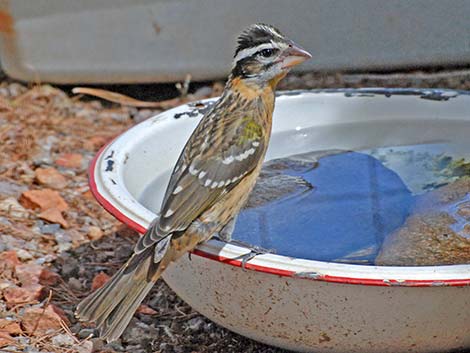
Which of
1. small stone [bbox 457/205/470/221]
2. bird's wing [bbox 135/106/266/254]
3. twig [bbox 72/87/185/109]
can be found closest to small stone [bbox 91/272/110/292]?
bird's wing [bbox 135/106/266/254]

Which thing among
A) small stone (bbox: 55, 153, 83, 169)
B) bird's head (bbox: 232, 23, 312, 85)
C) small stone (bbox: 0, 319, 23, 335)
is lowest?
small stone (bbox: 55, 153, 83, 169)

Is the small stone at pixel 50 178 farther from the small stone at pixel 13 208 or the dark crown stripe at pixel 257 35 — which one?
the dark crown stripe at pixel 257 35

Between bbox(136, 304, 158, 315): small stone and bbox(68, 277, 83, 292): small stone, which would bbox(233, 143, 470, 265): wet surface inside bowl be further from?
bbox(68, 277, 83, 292): small stone

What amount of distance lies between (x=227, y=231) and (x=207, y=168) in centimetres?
28

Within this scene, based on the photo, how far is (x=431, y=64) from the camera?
22.9 ft

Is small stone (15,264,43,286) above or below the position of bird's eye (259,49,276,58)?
below

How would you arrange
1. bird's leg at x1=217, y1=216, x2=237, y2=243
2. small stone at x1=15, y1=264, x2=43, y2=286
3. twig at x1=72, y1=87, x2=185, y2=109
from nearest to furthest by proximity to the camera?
bird's leg at x1=217, y1=216, x2=237, y2=243, small stone at x1=15, y1=264, x2=43, y2=286, twig at x1=72, y1=87, x2=185, y2=109

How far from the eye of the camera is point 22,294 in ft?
15.1

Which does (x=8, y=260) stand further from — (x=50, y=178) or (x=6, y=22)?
(x=6, y=22)

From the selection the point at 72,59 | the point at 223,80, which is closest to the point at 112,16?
the point at 72,59

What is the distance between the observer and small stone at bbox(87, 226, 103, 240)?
537 centimetres

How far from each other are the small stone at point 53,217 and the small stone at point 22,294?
2.43ft

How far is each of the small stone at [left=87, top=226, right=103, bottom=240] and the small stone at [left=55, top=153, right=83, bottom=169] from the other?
0.90m

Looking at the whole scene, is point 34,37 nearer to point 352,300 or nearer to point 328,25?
point 328,25
